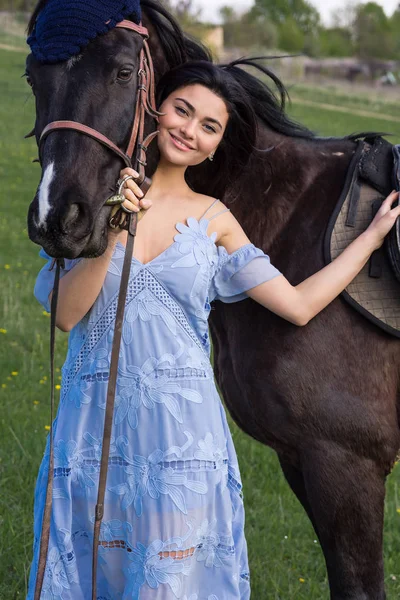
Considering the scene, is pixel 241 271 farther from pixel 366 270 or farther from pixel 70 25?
pixel 70 25

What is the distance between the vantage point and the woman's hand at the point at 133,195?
2.03 m

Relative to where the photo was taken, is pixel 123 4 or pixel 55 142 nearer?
pixel 55 142

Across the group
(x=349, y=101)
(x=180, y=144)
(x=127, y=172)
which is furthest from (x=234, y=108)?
(x=349, y=101)

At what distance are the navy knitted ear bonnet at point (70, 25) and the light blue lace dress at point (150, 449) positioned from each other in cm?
54

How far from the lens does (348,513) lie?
2344 millimetres

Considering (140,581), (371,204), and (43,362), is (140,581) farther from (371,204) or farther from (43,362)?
(43,362)

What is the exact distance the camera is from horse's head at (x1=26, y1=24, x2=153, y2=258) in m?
1.89

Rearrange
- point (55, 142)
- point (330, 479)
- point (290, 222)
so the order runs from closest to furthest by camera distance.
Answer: point (55, 142) → point (330, 479) → point (290, 222)

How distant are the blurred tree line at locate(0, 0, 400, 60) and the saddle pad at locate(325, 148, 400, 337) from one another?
3018 inches

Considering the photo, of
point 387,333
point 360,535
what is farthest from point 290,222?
point 360,535

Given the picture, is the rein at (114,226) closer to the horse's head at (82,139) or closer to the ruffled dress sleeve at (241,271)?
the horse's head at (82,139)

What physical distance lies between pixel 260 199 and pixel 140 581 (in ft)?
4.12

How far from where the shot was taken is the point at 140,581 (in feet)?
6.88

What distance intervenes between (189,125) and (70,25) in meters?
0.42
